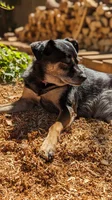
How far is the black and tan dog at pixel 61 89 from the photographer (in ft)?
10.3

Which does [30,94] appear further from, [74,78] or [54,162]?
[54,162]

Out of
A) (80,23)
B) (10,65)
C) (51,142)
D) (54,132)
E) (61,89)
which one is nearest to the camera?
(51,142)

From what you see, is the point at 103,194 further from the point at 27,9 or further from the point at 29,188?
the point at 27,9

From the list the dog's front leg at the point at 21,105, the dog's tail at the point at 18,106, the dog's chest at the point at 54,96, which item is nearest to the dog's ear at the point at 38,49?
the dog's chest at the point at 54,96

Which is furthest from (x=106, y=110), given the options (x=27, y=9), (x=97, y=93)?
(x=27, y=9)

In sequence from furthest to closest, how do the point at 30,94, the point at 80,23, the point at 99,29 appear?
the point at 80,23
the point at 99,29
the point at 30,94

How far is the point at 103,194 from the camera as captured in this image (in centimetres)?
258

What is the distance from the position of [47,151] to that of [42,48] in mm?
1006

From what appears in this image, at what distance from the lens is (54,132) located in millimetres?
3088

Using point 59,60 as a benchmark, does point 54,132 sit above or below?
below

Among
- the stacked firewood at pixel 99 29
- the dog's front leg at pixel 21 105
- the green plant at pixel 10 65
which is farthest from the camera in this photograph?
the stacked firewood at pixel 99 29

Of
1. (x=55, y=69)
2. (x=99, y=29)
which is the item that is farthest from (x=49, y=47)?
(x=99, y=29)

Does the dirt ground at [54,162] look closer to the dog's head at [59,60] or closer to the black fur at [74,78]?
the black fur at [74,78]

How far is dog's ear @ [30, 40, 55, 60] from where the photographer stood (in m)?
3.12
